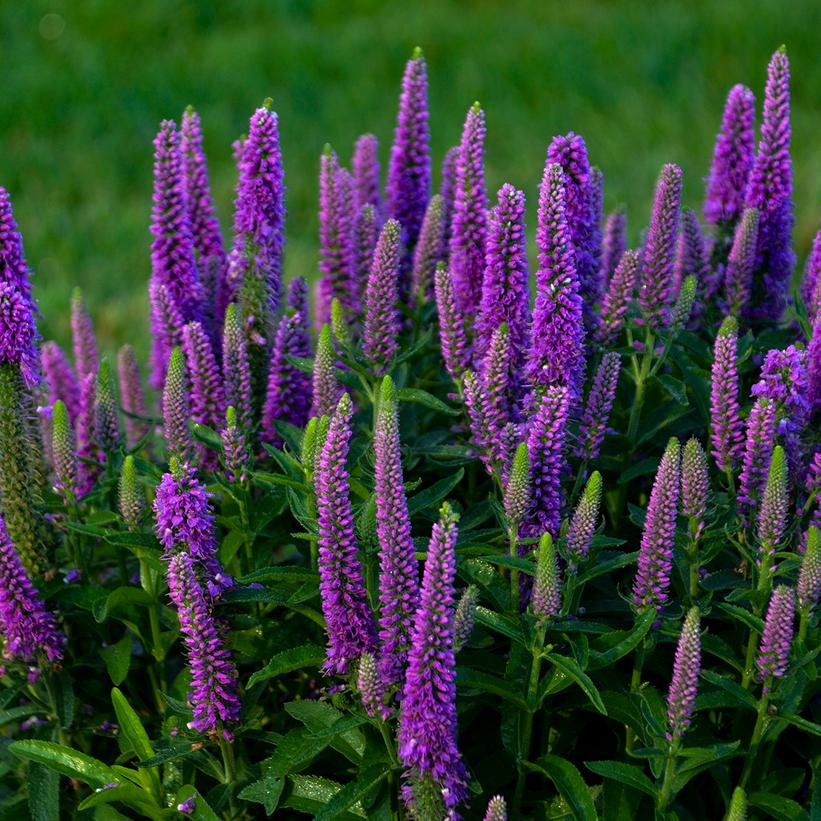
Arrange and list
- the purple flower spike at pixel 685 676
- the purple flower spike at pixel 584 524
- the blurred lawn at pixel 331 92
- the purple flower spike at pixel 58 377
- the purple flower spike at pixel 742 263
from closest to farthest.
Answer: the purple flower spike at pixel 685 676 < the purple flower spike at pixel 584 524 < the purple flower spike at pixel 742 263 < the purple flower spike at pixel 58 377 < the blurred lawn at pixel 331 92

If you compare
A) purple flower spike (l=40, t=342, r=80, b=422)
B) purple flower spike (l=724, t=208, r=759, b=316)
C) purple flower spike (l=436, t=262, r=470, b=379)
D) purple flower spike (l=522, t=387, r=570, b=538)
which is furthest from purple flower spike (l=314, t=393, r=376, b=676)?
purple flower spike (l=40, t=342, r=80, b=422)

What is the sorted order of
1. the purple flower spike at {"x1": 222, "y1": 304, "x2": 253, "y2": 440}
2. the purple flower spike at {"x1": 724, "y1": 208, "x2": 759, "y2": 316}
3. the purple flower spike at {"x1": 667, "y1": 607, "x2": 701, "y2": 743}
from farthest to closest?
1. the purple flower spike at {"x1": 724, "y1": 208, "x2": 759, "y2": 316}
2. the purple flower spike at {"x1": 222, "y1": 304, "x2": 253, "y2": 440}
3. the purple flower spike at {"x1": 667, "y1": 607, "x2": 701, "y2": 743}

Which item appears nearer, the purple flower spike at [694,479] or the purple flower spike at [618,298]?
the purple flower spike at [694,479]

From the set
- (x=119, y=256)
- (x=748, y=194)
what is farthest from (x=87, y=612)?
(x=119, y=256)

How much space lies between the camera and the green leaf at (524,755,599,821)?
3477 millimetres

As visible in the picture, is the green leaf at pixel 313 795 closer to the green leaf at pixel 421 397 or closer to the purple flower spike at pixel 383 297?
the green leaf at pixel 421 397

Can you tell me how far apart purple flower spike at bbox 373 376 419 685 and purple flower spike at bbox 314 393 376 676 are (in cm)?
9

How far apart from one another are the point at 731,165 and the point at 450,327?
1722 mm

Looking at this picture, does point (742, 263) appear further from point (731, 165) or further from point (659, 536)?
point (659, 536)

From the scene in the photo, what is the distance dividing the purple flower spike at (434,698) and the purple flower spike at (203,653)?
2.02 feet

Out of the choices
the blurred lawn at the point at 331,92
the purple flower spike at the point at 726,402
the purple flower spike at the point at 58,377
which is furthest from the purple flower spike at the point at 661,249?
the blurred lawn at the point at 331,92

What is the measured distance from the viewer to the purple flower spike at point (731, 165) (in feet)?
16.3

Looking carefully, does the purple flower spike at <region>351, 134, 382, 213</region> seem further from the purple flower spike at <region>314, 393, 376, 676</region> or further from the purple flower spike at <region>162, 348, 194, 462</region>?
the purple flower spike at <region>314, 393, 376, 676</region>

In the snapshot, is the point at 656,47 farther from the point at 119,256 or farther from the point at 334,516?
the point at 334,516
